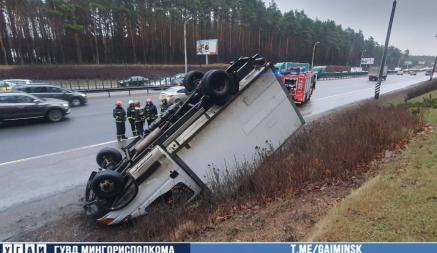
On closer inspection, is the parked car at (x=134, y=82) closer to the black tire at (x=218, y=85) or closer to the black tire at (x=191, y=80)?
the black tire at (x=191, y=80)

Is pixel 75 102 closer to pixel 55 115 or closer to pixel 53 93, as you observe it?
pixel 53 93

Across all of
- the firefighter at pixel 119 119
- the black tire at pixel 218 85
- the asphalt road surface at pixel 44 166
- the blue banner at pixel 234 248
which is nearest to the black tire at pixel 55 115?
the asphalt road surface at pixel 44 166

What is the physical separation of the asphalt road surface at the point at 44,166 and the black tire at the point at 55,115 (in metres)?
0.37

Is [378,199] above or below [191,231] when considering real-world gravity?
above

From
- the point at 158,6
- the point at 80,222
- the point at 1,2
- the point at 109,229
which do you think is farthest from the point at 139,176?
the point at 158,6

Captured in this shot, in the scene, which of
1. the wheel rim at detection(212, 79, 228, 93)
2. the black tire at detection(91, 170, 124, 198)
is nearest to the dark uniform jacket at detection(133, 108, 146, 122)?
the wheel rim at detection(212, 79, 228, 93)

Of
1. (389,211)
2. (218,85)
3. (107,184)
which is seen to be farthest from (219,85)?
(389,211)

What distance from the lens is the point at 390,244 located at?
8.26 ft

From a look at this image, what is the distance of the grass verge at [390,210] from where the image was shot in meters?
3.08

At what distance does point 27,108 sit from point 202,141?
10.9 m

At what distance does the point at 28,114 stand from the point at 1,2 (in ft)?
126

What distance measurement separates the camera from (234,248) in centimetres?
269

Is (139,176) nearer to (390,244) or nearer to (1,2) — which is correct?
(390,244)

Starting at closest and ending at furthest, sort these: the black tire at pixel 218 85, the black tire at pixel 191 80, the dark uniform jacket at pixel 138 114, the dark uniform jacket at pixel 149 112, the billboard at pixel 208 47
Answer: the black tire at pixel 218 85, the black tire at pixel 191 80, the dark uniform jacket at pixel 138 114, the dark uniform jacket at pixel 149 112, the billboard at pixel 208 47
